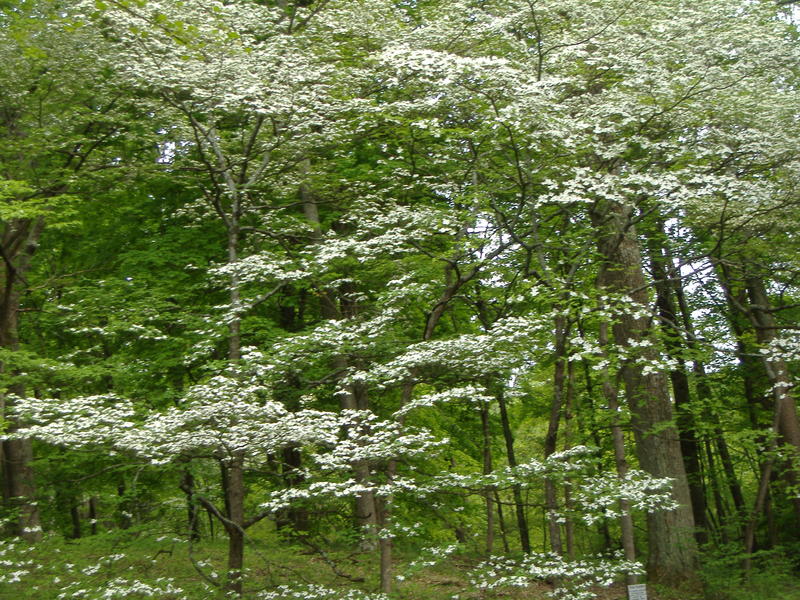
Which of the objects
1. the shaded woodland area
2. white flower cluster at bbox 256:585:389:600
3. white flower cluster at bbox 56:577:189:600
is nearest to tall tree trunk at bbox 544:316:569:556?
the shaded woodland area

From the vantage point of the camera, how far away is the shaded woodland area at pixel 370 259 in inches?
328

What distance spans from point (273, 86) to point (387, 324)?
373cm

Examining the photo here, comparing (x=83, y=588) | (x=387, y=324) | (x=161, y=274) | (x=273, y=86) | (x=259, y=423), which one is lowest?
(x=83, y=588)

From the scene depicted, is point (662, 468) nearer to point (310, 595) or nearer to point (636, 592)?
point (636, 592)

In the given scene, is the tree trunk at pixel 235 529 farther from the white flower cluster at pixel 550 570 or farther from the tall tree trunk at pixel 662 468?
the tall tree trunk at pixel 662 468

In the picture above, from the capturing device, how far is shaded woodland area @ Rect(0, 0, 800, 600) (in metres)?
8.34

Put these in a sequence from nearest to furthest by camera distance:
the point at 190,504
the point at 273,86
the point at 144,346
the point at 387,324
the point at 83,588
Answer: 1. the point at 83,588
2. the point at 190,504
3. the point at 387,324
4. the point at 273,86
5. the point at 144,346

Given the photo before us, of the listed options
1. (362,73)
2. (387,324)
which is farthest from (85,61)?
(387,324)

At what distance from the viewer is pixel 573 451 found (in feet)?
26.1

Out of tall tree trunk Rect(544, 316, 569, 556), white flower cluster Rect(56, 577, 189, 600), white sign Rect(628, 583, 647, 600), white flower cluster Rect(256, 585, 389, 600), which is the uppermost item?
tall tree trunk Rect(544, 316, 569, 556)

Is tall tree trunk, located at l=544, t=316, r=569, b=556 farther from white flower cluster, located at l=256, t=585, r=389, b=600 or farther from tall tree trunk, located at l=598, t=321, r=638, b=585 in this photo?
white flower cluster, located at l=256, t=585, r=389, b=600

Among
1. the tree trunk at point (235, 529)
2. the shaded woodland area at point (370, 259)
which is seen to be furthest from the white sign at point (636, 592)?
the tree trunk at point (235, 529)

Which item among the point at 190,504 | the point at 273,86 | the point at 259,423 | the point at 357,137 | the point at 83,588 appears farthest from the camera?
the point at 357,137

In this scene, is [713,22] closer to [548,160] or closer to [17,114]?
[548,160]
